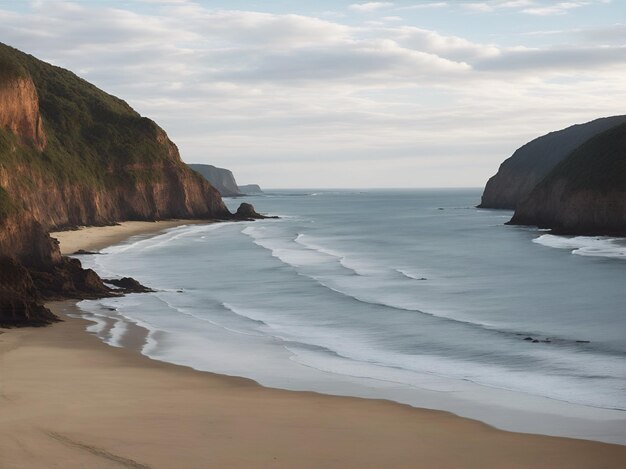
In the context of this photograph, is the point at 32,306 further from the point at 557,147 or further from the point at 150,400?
the point at 557,147

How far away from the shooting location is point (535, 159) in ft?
550

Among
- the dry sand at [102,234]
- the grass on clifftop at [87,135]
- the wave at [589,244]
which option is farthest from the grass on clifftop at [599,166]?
the grass on clifftop at [87,135]

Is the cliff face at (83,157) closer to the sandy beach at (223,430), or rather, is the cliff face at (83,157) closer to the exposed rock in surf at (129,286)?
the exposed rock in surf at (129,286)

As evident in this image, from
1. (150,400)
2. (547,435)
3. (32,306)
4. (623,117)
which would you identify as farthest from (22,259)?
(623,117)

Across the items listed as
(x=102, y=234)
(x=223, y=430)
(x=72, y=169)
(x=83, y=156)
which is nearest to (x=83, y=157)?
(x=83, y=156)

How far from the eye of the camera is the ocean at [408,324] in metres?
20.1

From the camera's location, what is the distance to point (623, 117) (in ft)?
515

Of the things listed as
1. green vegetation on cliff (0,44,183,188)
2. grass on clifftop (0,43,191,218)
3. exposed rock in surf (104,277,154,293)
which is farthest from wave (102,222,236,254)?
exposed rock in surf (104,277,154,293)

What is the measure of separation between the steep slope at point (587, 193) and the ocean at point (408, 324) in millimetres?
21357

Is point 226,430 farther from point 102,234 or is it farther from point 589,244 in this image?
point 102,234

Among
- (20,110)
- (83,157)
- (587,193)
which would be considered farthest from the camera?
(83,157)

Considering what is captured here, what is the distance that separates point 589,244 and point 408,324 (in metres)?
47.1

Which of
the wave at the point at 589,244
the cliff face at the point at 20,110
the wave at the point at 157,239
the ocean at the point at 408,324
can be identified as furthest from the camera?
the cliff face at the point at 20,110

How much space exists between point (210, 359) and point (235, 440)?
9541 mm
